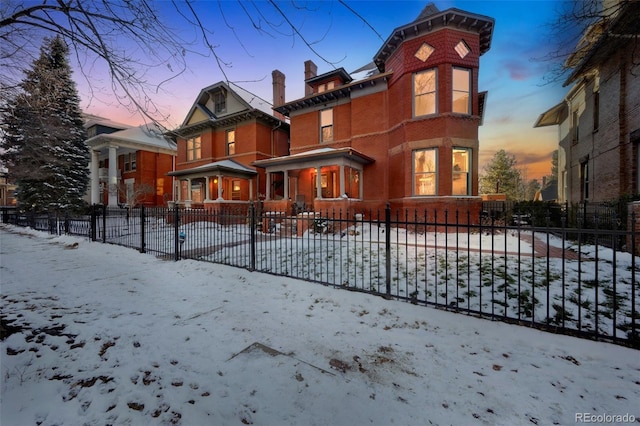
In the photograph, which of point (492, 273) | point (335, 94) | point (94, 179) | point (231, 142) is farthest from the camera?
point (94, 179)

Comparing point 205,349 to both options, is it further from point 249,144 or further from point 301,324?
point 249,144

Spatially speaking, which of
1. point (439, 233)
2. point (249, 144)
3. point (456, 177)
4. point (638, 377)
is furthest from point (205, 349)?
point (249, 144)

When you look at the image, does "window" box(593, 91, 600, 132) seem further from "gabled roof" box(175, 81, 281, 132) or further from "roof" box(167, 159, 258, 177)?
"roof" box(167, 159, 258, 177)

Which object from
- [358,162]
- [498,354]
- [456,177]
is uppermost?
[358,162]

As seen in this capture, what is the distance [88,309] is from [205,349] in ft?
8.93

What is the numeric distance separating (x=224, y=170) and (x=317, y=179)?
8357 millimetres

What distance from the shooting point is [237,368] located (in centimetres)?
271

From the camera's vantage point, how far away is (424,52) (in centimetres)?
1294

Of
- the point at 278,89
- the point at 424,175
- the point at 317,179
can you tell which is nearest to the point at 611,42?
the point at 424,175

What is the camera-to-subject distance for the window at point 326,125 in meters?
17.8

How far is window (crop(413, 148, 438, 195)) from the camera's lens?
42.4 feet

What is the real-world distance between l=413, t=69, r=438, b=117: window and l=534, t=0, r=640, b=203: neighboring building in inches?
203

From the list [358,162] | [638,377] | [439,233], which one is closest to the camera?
[638,377]

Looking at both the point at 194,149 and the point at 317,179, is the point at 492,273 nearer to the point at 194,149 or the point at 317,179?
the point at 317,179
